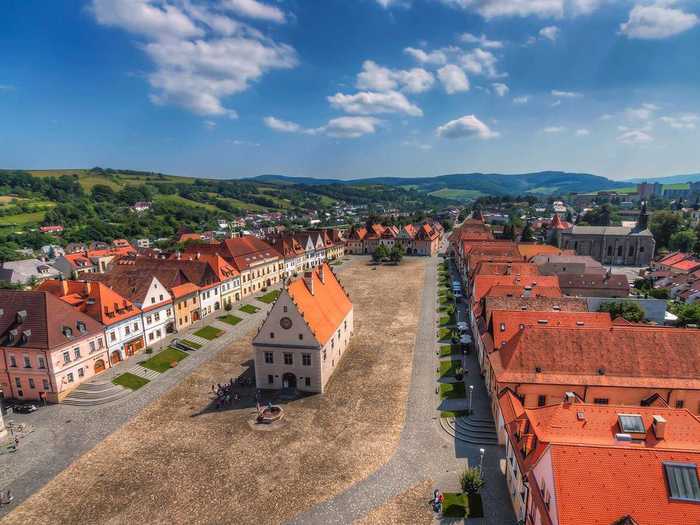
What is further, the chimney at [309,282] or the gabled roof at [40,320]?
the chimney at [309,282]

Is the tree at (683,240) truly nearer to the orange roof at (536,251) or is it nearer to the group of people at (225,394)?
the orange roof at (536,251)

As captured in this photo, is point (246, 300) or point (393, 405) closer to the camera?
point (393, 405)

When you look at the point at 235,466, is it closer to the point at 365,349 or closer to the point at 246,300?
the point at 365,349

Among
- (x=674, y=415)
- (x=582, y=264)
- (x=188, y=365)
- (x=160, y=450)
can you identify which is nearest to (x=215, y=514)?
(x=160, y=450)

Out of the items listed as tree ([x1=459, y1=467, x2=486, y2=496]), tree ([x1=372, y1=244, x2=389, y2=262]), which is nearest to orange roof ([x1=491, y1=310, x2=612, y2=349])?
tree ([x1=459, y1=467, x2=486, y2=496])

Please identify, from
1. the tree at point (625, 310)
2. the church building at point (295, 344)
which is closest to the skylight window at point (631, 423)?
the church building at point (295, 344)

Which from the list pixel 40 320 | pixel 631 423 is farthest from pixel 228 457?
pixel 631 423
